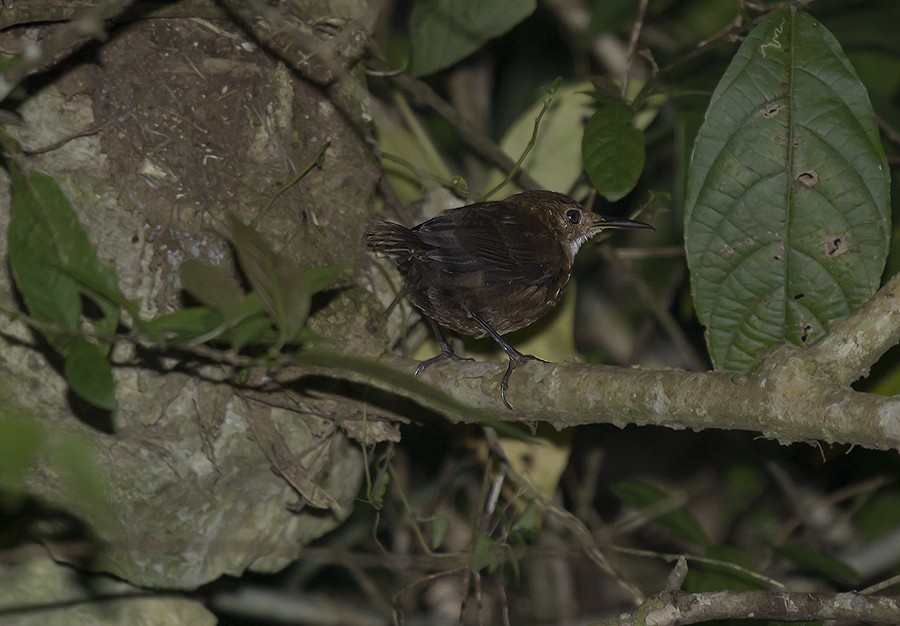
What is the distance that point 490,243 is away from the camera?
4148mm

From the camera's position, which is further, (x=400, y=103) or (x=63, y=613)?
(x=400, y=103)

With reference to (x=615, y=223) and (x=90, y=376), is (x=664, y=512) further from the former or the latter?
(x=90, y=376)

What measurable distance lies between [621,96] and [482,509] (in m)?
1.75

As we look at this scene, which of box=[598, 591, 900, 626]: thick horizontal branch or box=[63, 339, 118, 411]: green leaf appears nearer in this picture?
box=[63, 339, 118, 411]: green leaf

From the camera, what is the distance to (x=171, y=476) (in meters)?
3.51

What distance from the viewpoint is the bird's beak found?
4445 mm

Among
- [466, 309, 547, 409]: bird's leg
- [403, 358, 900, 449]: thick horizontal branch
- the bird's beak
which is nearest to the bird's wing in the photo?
[466, 309, 547, 409]: bird's leg

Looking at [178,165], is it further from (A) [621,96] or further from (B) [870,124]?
(B) [870,124]

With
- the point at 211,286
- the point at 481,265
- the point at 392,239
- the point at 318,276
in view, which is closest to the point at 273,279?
the point at 211,286

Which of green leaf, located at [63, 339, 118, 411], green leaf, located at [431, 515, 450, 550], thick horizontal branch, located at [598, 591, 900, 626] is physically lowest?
green leaf, located at [431, 515, 450, 550]

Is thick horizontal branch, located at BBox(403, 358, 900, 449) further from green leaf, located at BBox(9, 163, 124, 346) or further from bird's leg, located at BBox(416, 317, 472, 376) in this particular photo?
green leaf, located at BBox(9, 163, 124, 346)

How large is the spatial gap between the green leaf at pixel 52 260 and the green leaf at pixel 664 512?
274cm

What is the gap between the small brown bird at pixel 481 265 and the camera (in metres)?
3.98

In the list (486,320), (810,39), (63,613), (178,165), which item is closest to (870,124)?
(810,39)
